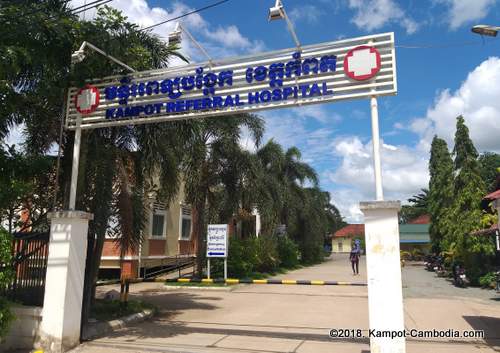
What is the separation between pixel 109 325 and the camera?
9156 millimetres

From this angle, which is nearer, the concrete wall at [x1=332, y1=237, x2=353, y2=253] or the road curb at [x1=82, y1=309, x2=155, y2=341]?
the road curb at [x1=82, y1=309, x2=155, y2=341]

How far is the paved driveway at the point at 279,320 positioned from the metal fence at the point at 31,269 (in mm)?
1387

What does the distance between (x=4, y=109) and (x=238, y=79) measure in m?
4.43

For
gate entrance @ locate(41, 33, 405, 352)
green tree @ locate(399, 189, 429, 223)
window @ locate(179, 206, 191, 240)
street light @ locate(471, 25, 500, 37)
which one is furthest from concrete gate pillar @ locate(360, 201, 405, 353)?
green tree @ locate(399, 189, 429, 223)

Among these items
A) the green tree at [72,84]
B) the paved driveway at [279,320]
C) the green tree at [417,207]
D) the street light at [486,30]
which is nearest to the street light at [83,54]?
the green tree at [72,84]

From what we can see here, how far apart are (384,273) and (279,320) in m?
4.57

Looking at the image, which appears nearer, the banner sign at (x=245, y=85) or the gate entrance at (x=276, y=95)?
the gate entrance at (x=276, y=95)

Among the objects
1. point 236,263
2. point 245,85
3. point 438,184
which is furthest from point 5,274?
point 438,184

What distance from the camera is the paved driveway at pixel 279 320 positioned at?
7.88 meters

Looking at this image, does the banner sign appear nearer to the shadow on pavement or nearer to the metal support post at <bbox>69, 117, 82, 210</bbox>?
the metal support post at <bbox>69, 117, 82, 210</bbox>

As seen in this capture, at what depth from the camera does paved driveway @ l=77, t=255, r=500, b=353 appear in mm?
7875

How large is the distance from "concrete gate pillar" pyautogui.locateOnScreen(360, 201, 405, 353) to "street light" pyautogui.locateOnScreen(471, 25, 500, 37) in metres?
4.11

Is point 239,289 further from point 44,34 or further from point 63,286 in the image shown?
point 44,34

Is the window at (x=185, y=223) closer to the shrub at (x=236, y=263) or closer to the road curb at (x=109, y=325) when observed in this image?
the shrub at (x=236, y=263)
